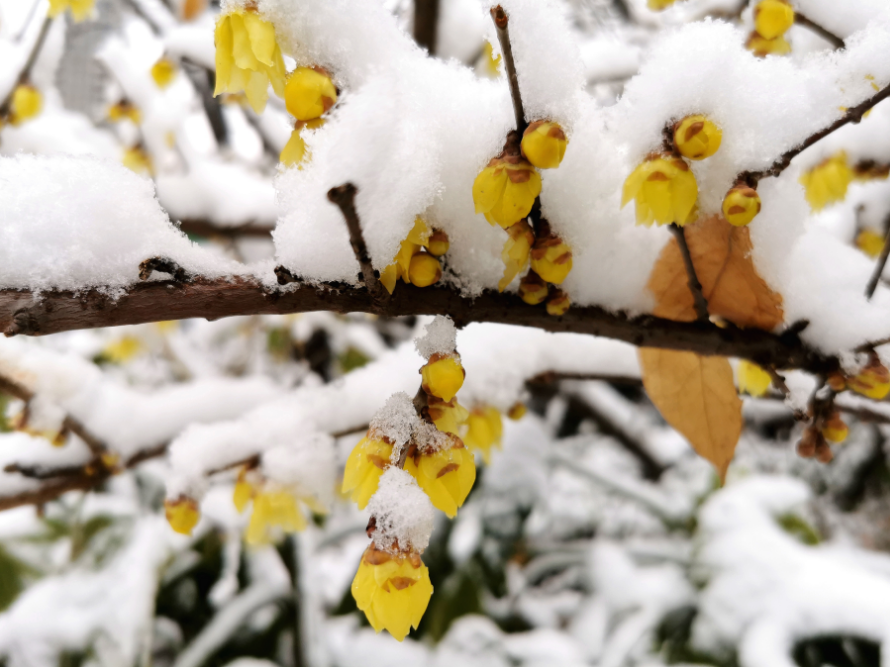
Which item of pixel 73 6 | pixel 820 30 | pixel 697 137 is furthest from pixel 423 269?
pixel 73 6

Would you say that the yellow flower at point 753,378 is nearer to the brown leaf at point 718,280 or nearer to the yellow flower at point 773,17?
the brown leaf at point 718,280

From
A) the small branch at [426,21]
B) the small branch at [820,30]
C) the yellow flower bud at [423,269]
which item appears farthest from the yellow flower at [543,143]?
the small branch at [426,21]

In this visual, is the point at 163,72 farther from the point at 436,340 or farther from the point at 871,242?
the point at 871,242

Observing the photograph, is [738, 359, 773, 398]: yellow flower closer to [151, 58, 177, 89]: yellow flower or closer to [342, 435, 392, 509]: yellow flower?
[342, 435, 392, 509]: yellow flower

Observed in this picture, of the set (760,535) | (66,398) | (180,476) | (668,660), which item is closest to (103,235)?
(180,476)

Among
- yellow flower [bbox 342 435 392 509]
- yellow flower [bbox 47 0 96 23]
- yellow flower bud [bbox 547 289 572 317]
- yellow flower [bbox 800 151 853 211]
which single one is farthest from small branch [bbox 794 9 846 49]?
yellow flower [bbox 47 0 96 23]
